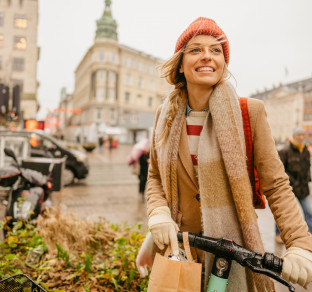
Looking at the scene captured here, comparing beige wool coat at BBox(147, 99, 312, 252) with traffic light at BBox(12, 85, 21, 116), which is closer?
beige wool coat at BBox(147, 99, 312, 252)

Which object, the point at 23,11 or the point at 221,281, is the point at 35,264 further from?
the point at 23,11

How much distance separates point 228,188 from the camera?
1403 mm

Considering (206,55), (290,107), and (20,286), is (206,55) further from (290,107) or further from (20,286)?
(290,107)

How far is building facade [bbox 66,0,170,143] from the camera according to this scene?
55.6 m

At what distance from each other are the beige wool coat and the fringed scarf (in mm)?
82

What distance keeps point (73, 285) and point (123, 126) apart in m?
52.7

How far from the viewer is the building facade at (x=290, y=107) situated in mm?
65250

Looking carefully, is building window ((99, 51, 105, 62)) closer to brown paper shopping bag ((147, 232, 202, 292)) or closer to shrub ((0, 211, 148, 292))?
shrub ((0, 211, 148, 292))

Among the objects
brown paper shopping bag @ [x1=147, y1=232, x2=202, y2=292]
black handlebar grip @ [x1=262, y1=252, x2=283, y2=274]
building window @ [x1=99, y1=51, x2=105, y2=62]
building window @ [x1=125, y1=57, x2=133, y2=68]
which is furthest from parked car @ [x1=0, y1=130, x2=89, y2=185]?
building window @ [x1=125, y1=57, x2=133, y2=68]

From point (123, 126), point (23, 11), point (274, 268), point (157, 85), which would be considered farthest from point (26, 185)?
point (157, 85)

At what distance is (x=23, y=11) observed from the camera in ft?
111

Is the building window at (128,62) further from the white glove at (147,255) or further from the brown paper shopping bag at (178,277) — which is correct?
the brown paper shopping bag at (178,277)

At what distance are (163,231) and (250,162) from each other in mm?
549

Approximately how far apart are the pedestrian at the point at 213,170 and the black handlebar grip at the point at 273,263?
21 mm
